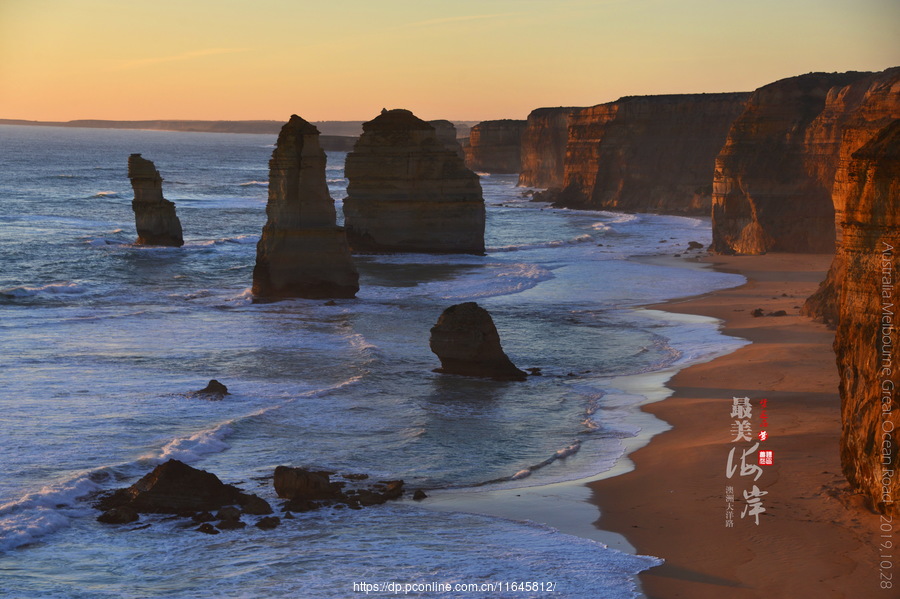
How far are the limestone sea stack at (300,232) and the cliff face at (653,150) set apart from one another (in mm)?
51321

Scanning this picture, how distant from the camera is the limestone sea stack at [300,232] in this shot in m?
32.6

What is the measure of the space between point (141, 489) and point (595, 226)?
183ft

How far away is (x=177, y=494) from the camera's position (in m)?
13.3

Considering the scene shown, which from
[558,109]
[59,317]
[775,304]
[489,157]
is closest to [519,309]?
[775,304]

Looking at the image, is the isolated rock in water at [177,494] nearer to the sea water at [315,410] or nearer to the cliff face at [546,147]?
the sea water at [315,410]

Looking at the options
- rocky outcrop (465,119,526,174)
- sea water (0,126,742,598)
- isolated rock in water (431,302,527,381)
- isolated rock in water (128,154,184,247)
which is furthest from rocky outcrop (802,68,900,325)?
rocky outcrop (465,119,526,174)

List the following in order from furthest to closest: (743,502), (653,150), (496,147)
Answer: (496,147), (653,150), (743,502)

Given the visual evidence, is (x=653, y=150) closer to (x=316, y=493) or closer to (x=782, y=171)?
(x=782, y=171)

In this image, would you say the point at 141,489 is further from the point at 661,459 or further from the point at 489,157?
the point at 489,157

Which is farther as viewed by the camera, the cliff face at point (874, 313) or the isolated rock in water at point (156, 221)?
the isolated rock in water at point (156, 221)

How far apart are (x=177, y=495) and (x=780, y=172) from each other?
36440mm

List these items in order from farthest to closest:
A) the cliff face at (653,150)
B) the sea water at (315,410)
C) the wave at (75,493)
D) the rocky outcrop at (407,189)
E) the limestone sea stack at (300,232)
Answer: the cliff face at (653,150) < the rocky outcrop at (407,189) < the limestone sea stack at (300,232) < the wave at (75,493) < the sea water at (315,410)

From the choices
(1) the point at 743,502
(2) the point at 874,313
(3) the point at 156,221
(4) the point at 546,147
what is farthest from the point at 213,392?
(4) the point at 546,147

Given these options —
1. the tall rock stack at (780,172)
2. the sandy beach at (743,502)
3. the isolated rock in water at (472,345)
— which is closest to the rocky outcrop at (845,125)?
the tall rock stack at (780,172)
